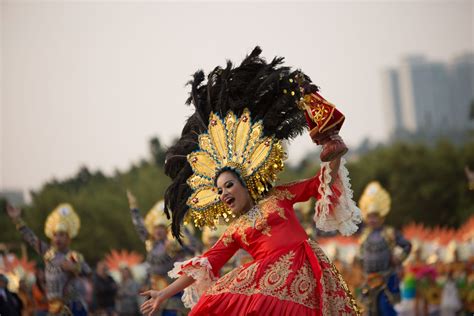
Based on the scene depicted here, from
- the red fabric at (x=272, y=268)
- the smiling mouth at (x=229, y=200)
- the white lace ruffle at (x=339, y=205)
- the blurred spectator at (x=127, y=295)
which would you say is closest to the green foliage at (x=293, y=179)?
the blurred spectator at (x=127, y=295)

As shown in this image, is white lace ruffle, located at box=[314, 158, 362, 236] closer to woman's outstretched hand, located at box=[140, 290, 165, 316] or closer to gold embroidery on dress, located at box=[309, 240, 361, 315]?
gold embroidery on dress, located at box=[309, 240, 361, 315]

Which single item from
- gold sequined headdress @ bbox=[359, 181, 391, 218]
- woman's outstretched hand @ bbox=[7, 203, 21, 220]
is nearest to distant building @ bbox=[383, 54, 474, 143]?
gold sequined headdress @ bbox=[359, 181, 391, 218]

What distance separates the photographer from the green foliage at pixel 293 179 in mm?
36812

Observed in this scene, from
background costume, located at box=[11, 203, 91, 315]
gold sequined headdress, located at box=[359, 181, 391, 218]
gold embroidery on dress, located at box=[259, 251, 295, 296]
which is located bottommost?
gold sequined headdress, located at box=[359, 181, 391, 218]

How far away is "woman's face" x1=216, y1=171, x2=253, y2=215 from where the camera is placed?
24.4 feet

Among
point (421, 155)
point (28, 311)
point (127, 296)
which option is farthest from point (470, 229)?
point (421, 155)

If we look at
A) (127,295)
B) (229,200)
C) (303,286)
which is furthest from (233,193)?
(127,295)

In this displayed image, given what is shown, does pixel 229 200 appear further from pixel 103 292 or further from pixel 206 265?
pixel 103 292

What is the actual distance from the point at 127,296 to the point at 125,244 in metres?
17.5

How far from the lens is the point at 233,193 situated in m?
7.42

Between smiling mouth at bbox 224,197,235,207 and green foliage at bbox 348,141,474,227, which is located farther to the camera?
green foliage at bbox 348,141,474,227

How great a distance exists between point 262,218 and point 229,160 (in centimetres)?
63

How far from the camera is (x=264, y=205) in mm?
7367

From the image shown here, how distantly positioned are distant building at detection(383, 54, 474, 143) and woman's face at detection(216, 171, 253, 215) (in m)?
93.6
